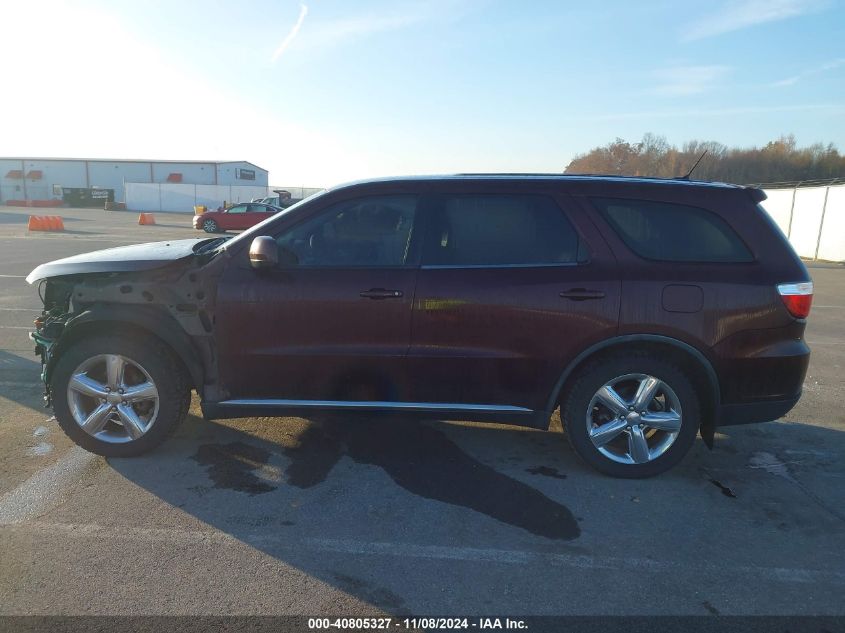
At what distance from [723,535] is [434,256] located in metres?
2.32

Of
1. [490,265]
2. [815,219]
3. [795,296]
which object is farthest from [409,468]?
[815,219]

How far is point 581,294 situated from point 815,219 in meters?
23.1

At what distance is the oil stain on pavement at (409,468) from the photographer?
11.5 ft

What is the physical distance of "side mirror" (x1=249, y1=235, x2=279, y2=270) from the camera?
3.62m

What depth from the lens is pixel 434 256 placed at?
380 cm

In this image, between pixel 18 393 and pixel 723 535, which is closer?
pixel 723 535

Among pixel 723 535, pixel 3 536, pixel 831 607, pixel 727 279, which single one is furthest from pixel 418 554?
pixel 727 279

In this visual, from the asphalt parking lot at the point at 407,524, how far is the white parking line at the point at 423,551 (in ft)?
0.04

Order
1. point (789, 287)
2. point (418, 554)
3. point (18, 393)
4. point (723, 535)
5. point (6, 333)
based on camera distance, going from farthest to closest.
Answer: point (6, 333), point (18, 393), point (789, 287), point (723, 535), point (418, 554)

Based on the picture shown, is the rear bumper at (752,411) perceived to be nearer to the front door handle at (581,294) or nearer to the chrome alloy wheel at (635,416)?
the chrome alloy wheel at (635,416)

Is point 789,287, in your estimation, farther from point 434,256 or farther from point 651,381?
point 434,256

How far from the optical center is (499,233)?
384 cm

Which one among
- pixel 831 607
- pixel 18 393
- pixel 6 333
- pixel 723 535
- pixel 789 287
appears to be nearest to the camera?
pixel 831 607

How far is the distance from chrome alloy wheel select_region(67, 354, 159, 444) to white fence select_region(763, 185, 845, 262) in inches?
830
